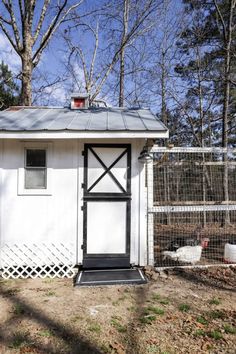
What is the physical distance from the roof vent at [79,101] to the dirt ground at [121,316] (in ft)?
13.2

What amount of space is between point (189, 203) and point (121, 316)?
8.33 feet

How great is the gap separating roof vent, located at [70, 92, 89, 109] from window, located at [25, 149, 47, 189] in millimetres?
1954

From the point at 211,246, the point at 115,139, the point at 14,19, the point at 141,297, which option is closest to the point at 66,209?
the point at 115,139

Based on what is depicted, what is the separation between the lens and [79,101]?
6.60 metres

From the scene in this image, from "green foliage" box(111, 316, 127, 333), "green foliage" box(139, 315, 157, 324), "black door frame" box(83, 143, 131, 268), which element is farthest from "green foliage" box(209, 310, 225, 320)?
"black door frame" box(83, 143, 131, 268)

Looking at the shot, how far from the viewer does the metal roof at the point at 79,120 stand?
4.88 meters

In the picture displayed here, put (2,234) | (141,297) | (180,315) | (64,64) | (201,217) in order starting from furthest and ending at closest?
1. (64,64)
2. (201,217)
3. (2,234)
4. (141,297)
5. (180,315)

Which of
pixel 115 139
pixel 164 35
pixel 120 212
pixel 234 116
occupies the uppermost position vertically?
pixel 164 35

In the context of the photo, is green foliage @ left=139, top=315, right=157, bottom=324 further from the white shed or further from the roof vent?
the roof vent

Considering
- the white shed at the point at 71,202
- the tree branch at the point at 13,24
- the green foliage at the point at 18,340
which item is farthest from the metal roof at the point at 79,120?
the tree branch at the point at 13,24

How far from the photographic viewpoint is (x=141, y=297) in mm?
4078

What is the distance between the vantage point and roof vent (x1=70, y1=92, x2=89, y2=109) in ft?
21.4

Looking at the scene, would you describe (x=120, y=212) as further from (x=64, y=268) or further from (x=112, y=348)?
(x=112, y=348)

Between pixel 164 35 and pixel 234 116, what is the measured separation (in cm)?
542
